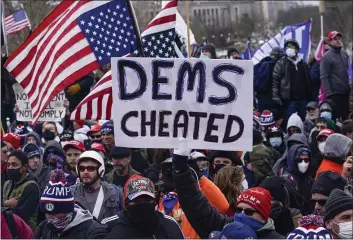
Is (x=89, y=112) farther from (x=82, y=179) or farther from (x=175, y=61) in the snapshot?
(x=175, y=61)

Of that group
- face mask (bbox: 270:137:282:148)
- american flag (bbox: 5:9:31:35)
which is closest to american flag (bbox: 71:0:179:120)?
face mask (bbox: 270:137:282:148)

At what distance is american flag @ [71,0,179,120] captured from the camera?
9516mm

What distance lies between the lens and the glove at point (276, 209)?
7305mm

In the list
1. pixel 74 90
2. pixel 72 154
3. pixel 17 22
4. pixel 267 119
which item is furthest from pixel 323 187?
pixel 17 22

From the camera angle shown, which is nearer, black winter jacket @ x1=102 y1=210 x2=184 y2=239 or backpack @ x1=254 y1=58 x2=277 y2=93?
black winter jacket @ x1=102 y1=210 x2=184 y2=239

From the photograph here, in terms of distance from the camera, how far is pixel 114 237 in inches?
253

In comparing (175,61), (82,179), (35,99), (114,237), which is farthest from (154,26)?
(114,237)

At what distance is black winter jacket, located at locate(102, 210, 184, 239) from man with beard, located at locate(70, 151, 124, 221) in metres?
1.41

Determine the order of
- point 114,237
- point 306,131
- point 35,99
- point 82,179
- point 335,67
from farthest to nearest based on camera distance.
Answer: point 335,67 < point 306,131 < point 35,99 < point 82,179 < point 114,237

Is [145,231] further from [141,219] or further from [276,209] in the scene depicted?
[276,209]

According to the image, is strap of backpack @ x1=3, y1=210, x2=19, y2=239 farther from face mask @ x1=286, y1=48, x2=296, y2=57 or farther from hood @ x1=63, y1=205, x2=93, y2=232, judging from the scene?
face mask @ x1=286, y1=48, x2=296, y2=57

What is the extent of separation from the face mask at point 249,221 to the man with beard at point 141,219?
500mm

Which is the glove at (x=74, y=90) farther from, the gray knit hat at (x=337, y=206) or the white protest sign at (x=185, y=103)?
the gray knit hat at (x=337, y=206)

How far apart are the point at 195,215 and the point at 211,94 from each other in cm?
81
